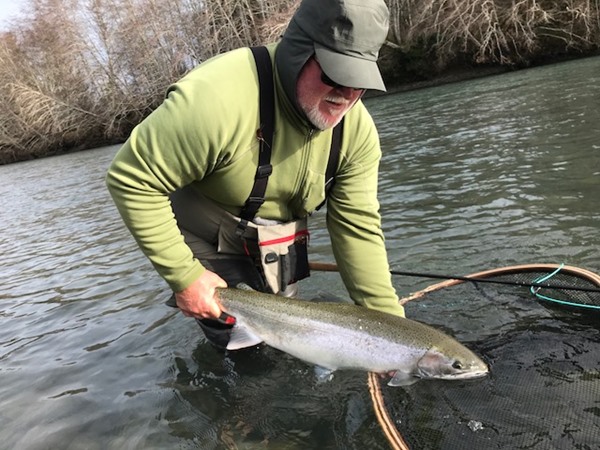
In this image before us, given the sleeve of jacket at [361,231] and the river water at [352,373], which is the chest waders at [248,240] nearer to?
the sleeve of jacket at [361,231]

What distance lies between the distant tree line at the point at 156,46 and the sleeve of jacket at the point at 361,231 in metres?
26.8

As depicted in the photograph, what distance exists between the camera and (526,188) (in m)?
8.25

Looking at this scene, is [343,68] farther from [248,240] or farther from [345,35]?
[248,240]

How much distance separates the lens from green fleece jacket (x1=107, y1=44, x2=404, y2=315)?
2.86 metres

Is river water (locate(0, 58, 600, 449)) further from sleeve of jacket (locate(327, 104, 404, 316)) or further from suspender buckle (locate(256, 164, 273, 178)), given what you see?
suspender buckle (locate(256, 164, 273, 178))

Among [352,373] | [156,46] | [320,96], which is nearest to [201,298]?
[320,96]

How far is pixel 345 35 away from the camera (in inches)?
107

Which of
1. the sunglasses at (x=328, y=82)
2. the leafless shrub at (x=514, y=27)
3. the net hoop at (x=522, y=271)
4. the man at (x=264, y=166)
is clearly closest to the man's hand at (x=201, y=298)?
the man at (x=264, y=166)

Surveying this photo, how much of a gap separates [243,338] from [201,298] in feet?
1.43

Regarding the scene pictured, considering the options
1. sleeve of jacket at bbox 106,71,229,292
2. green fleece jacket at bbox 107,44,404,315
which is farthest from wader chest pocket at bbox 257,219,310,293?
sleeve of jacket at bbox 106,71,229,292

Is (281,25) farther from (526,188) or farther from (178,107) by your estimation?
(178,107)

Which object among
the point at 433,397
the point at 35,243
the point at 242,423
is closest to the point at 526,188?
the point at 433,397

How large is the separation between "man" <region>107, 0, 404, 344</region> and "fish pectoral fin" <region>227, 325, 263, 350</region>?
0.65 ft

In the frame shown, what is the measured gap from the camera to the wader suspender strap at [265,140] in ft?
10.1
